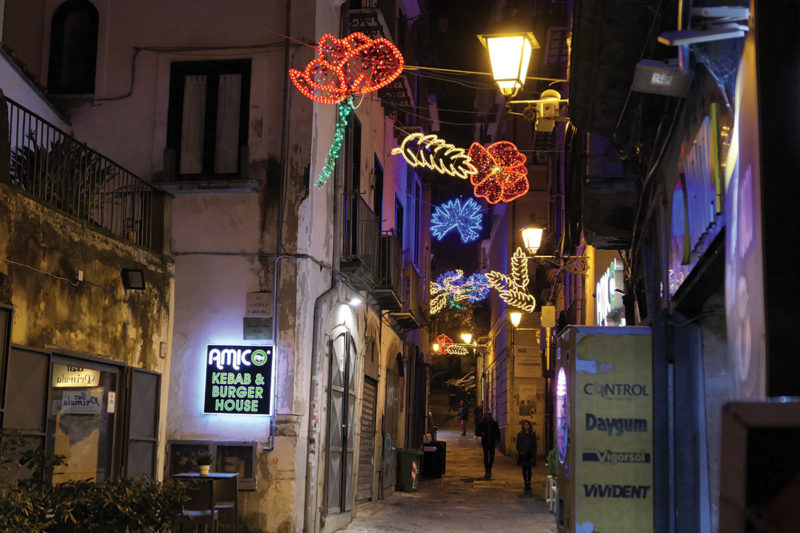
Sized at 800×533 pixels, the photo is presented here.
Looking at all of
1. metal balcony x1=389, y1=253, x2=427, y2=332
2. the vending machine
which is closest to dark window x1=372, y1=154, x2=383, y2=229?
metal balcony x1=389, y1=253, x2=427, y2=332

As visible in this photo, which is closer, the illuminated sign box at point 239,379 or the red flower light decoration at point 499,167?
the illuminated sign box at point 239,379

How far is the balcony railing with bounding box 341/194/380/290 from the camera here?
15.8m

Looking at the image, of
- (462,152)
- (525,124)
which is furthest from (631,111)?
(525,124)

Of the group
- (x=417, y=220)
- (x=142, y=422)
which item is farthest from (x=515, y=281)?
(x=142, y=422)

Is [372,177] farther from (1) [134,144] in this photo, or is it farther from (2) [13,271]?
(2) [13,271]

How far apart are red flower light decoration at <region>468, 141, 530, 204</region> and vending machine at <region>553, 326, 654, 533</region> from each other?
23.1 ft

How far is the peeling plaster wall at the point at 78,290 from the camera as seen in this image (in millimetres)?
8211

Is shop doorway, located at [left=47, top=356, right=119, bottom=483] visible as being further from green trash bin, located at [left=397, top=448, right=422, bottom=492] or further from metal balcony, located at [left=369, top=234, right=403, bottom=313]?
green trash bin, located at [left=397, top=448, right=422, bottom=492]

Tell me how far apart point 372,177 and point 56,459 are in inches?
496

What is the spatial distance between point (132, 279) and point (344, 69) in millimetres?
5170

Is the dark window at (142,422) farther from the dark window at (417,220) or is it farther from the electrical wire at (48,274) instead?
the dark window at (417,220)

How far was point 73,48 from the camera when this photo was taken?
14.9 m

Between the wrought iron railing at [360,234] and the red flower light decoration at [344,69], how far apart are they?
9.42ft

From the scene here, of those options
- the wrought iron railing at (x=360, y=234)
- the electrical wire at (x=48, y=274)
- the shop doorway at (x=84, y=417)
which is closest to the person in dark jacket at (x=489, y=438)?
the wrought iron railing at (x=360, y=234)
